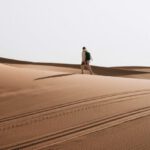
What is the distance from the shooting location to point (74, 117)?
5.81m

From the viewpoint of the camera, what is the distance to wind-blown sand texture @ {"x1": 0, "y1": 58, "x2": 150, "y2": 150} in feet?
15.1

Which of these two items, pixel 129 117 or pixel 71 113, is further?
pixel 71 113

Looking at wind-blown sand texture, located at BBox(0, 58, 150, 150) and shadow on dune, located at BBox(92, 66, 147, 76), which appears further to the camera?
shadow on dune, located at BBox(92, 66, 147, 76)

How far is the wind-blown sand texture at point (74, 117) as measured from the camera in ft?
15.1

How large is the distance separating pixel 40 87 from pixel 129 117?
13.4 ft

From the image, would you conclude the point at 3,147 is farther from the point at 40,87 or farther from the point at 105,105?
the point at 40,87

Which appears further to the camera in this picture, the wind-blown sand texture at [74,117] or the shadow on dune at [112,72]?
the shadow on dune at [112,72]

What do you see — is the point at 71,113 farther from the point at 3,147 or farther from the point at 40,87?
the point at 40,87

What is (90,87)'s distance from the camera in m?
9.55

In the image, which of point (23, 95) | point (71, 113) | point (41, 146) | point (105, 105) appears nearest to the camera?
point (41, 146)

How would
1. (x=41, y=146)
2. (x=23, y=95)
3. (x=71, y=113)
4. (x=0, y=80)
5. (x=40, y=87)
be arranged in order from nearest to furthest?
(x=41, y=146), (x=71, y=113), (x=23, y=95), (x=40, y=87), (x=0, y=80)

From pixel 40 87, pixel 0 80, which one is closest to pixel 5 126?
pixel 40 87

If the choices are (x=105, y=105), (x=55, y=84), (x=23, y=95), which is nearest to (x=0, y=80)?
(x=55, y=84)

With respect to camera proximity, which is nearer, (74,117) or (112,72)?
(74,117)
